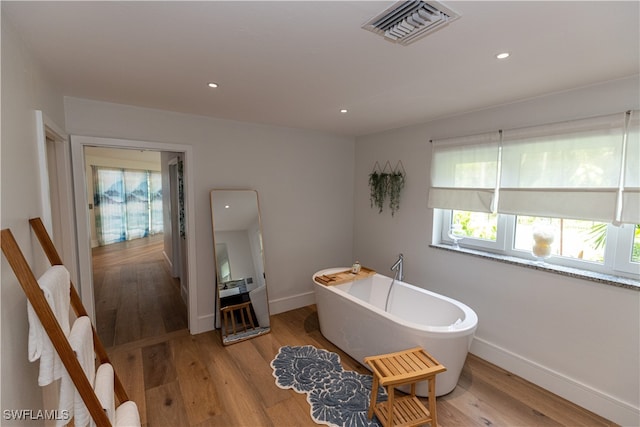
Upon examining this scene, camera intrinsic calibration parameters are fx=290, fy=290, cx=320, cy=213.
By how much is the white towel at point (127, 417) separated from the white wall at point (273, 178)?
165 cm

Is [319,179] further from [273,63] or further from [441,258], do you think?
[273,63]

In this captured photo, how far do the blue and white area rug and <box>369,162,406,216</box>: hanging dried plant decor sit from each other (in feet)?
6.00

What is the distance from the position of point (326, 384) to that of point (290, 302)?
149cm

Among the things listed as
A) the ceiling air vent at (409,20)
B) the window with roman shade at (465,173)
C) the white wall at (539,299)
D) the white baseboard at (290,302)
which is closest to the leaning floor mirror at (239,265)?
the white baseboard at (290,302)

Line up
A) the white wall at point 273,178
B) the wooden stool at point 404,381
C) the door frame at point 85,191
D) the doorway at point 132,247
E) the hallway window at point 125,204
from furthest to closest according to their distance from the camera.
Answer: the hallway window at point 125,204, the doorway at point 132,247, the white wall at point 273,178, the door frame at point 85,191, the wooden stool at point 404,381

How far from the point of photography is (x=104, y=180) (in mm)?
7035

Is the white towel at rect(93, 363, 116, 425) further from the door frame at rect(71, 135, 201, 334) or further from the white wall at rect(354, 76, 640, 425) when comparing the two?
the white wall at rect(354, 76, 640, 425)

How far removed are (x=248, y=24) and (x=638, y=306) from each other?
9.33ft

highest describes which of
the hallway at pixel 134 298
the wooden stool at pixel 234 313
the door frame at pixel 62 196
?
the door frame at pixel 62 196

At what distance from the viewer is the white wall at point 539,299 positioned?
1.95 meters

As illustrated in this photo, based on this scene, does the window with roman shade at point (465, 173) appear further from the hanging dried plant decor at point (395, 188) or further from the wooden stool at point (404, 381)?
the wooden stool at point (404, 381)

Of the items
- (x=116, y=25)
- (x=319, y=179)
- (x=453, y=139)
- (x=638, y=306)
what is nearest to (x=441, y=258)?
(x=453, y=139)

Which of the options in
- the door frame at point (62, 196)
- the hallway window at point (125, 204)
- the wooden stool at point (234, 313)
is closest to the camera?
the door frame at point (62, 196)

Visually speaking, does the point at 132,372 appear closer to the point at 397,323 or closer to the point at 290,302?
the point at 290,302
